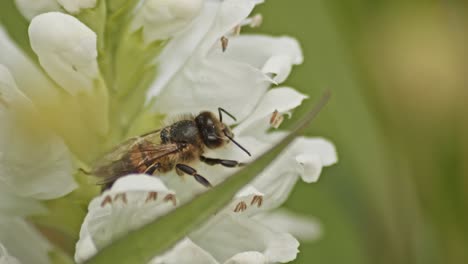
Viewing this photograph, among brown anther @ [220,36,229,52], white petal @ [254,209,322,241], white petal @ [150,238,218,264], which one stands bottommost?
white petal @ [254,209,322,241]

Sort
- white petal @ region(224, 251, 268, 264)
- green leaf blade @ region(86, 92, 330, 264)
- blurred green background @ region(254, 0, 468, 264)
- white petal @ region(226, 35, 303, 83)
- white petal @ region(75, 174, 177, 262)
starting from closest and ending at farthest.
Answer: green leaf blade @ region(86, 92, 330, 264) < white petal @ region(75, 174, 177, 262) < white petal @ region(224, 251, 268, 264) < white petal @ region(226, 35, 303, 83) < blurred green background @ region(254, 0, 468, 264)

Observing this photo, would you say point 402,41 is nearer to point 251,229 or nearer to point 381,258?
point 381,258

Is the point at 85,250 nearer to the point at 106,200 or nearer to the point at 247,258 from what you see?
the point at 106,200

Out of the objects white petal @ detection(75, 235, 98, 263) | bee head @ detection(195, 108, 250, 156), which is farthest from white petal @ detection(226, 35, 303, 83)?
white petal @ detection(75, 235, 98, 263)

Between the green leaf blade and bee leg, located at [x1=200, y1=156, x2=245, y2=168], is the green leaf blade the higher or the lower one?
the higher one

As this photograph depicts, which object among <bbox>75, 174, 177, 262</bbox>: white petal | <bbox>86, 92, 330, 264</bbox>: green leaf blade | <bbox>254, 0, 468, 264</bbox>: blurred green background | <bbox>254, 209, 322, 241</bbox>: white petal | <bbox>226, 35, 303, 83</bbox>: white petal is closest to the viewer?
<bbox>86, 92, 330, 264</bbox>: green leaf blade


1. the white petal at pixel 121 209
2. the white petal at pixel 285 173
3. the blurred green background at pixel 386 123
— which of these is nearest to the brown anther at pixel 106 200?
the white petal at pixel 121 209

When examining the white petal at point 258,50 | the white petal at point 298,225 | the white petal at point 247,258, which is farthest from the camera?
the white petal at point 298,225

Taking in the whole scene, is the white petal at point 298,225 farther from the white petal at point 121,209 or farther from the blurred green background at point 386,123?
the white petal at point 121,209

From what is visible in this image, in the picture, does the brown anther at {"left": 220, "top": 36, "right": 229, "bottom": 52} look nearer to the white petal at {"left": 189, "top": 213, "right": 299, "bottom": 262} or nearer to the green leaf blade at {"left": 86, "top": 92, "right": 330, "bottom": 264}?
the white petal at {"left": 189, "top": 213, "right": 299, "bottom": 262}
